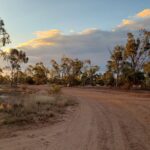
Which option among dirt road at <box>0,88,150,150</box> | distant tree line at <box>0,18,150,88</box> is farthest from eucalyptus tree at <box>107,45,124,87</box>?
dirt road at <box>0,88,150,150</box>

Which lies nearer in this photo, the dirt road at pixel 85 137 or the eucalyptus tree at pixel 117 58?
the dirt road at pixel 85 137

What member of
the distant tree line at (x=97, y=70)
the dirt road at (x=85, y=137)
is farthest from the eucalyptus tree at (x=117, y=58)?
the dirt road at (x=85, y=137)

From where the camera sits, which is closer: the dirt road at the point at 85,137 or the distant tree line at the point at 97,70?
the dirt road at the point at 85,137

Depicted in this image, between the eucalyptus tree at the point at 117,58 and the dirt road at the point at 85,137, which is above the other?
the eucalyptus tree at the point at 117,58

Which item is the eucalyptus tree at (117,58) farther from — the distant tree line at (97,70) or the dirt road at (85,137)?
the dirt road at (85,137)

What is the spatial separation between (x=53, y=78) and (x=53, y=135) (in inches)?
3801

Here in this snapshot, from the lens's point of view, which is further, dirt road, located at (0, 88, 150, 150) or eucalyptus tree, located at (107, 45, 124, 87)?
eucalyptus tree, located at (107, 45, 124, 87)

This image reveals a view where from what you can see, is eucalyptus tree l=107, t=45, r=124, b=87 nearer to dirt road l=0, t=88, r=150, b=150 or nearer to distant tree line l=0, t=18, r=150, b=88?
distant tree line l=0, t=18, r=150, b=88

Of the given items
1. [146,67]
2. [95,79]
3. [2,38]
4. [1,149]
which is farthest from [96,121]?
[95,79]

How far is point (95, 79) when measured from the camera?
9656 cm

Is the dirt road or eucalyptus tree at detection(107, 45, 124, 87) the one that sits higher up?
eucalyptus tree at detection(107, 45, 124, 87)

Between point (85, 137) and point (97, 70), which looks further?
point (97, 70)

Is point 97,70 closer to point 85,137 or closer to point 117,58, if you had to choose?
point 117,58

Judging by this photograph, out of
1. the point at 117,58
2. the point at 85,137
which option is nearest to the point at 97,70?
the point at 117,58
